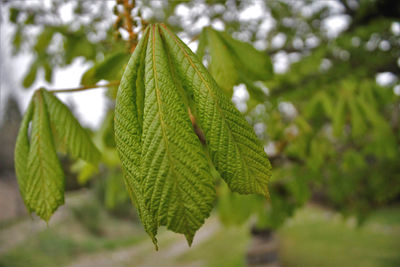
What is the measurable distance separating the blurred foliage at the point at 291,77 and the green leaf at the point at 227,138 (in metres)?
0.29

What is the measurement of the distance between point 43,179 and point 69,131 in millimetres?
150

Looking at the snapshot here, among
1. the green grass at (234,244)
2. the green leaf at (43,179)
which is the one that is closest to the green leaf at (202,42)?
the green leaf at (43,179)

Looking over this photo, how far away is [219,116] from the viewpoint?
1.51 feet

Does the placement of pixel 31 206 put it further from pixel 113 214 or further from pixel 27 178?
pixel 113 214

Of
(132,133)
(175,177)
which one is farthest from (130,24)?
(175,177)

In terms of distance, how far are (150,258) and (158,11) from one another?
22.9ft

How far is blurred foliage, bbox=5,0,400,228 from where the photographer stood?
904mm

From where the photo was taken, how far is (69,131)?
0.74 m

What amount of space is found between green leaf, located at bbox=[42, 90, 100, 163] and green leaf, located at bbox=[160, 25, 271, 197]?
0.41 meters

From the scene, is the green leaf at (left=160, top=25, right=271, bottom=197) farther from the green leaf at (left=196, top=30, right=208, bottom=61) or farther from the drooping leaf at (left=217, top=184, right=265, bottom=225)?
the drooping leaf at (left=217, top=184, right=265, bottom=225)

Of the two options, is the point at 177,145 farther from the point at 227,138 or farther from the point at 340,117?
the point at 340,117

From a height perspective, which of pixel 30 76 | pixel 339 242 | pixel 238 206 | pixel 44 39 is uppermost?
pixel 44 39

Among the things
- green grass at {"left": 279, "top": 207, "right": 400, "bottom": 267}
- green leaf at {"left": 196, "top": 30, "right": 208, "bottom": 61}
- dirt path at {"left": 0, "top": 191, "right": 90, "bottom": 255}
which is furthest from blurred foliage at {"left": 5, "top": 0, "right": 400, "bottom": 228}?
dirt path at {"left": 0, "top": 191, "right": 90, "bottom": 255}

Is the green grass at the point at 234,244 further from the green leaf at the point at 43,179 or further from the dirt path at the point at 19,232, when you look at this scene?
the green leaf at the point at 43,179
